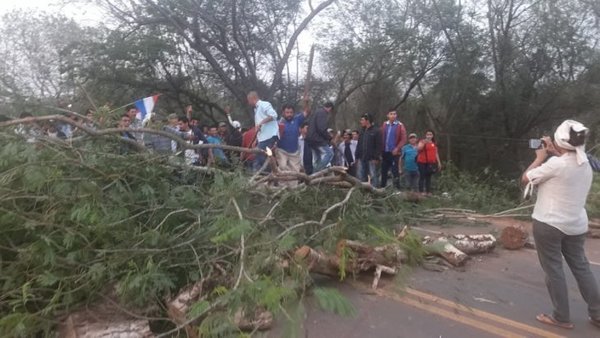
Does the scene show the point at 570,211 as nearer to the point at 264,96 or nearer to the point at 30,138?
the point at 30,138

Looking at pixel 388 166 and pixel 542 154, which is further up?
pixel 542 154

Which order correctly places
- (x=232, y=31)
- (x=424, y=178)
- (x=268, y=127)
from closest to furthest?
(x=268, y=127) < (x=424, y=178) < (x=232, y=31)

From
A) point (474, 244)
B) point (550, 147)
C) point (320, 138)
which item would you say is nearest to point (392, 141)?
point (320, 138)

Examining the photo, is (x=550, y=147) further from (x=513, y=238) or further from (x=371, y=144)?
(x=371, y=144)

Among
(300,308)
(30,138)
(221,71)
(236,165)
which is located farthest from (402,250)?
(221,71)

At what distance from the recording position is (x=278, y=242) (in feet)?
10.8

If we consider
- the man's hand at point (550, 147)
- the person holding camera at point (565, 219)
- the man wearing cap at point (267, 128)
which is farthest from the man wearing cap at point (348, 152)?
the person holding camera at point (565, 219)

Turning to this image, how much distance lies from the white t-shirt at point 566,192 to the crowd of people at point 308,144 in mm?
2364

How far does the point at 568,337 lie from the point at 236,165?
3.04 metres

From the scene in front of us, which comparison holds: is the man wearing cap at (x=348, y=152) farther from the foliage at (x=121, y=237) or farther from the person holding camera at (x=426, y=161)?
the foliage at (x=121, y=237)

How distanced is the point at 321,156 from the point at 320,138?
366 mm

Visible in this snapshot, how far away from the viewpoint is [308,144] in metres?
8.09

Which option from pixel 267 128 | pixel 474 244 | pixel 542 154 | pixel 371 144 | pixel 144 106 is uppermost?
pixel 144 106

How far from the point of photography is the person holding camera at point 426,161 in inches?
343
